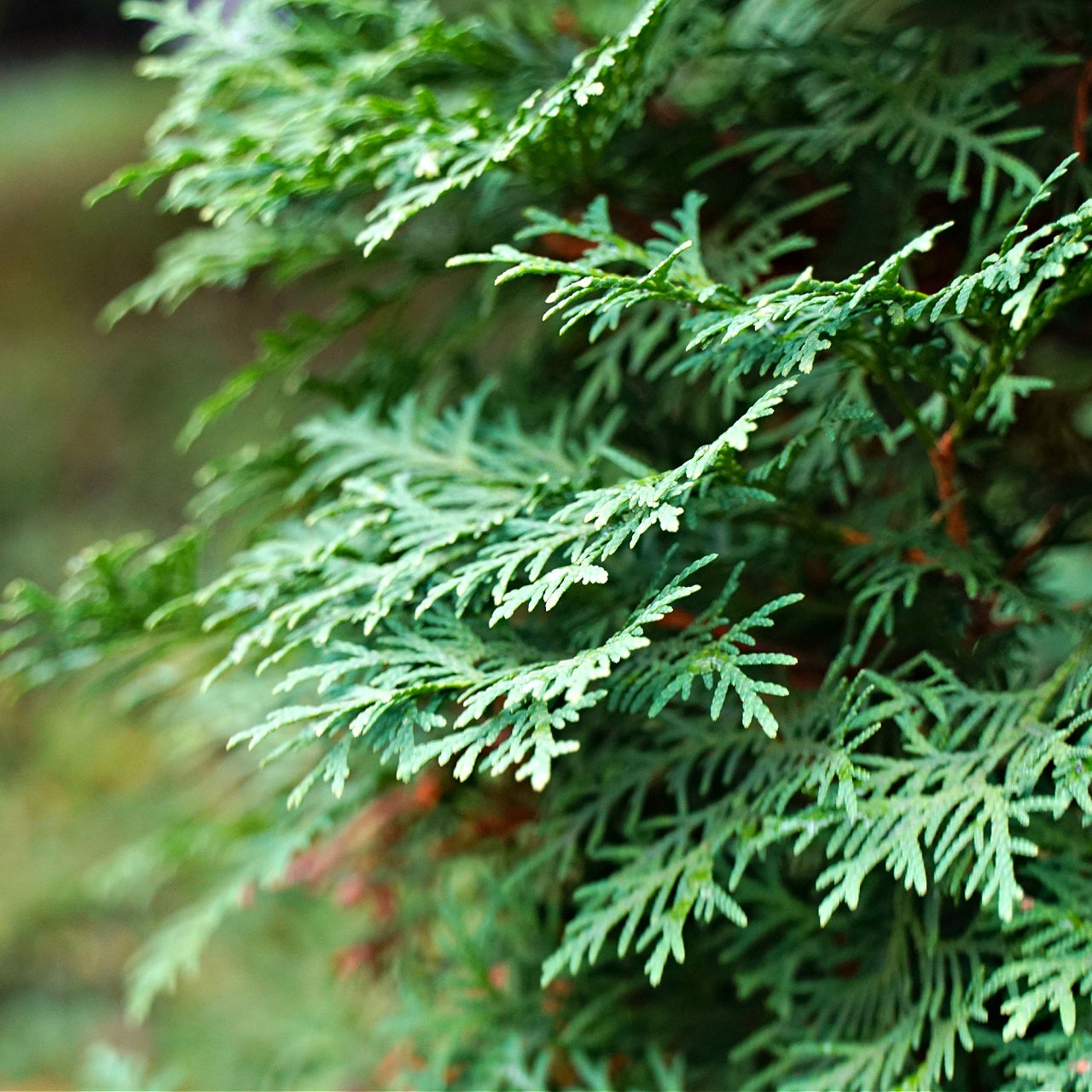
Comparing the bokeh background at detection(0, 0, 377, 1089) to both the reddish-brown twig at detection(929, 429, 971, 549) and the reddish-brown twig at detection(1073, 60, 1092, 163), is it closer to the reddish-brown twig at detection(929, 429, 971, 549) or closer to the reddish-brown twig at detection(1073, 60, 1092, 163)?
the reddish-brown twig at detection(929, 429, 971, 549)

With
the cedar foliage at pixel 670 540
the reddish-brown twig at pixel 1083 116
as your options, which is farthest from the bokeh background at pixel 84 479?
the reddish-brown twig at pixel 1083 116

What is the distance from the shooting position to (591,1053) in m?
0.97

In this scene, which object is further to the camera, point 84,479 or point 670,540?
point 84,479

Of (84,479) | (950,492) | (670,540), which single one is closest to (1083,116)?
(950,492)

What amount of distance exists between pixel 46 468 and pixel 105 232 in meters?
0.64

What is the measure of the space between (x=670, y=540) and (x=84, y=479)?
230 cm

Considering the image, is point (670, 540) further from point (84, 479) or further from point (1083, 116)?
point (84, 479)

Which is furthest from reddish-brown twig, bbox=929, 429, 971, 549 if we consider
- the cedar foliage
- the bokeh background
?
the bokeh background

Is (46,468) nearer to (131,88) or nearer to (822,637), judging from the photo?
(131,88)

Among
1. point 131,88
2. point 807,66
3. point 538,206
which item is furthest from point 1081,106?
point 131,88

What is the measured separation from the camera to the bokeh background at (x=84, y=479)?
2.21 m

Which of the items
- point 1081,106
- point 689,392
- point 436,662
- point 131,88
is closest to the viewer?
point 436,662

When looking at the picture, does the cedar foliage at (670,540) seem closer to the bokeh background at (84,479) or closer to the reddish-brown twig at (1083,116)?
the reddish-brown twig at (1083,116)

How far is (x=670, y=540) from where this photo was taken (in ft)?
2.87
